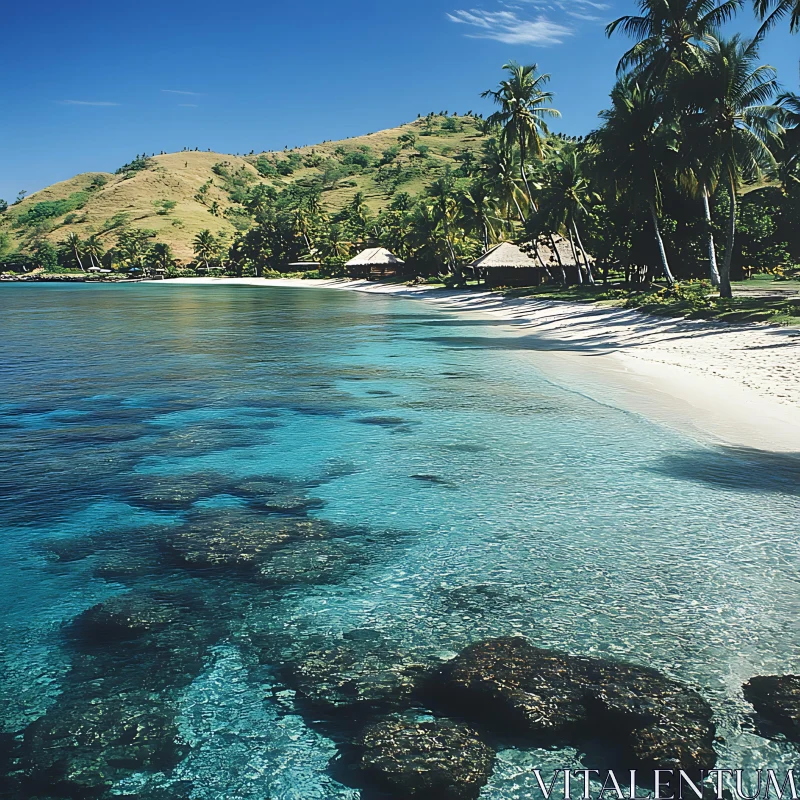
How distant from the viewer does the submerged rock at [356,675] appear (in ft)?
18.0

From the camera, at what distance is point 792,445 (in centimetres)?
1196

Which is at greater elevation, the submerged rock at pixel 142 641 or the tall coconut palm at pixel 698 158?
the tall coconut palm at pixel 698 158

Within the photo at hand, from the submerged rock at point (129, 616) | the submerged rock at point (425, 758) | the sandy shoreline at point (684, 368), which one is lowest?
the submerged rock at point (425, 758)

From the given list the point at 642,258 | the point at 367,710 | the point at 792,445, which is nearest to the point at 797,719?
the point at 367,710

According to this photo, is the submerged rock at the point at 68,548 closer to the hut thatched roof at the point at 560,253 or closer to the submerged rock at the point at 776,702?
the submerged rock at the point at 776,702

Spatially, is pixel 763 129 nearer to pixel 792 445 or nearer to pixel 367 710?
pixel 792 445

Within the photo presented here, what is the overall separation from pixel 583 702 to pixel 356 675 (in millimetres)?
1759

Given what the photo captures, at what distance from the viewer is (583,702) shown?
5.21 m

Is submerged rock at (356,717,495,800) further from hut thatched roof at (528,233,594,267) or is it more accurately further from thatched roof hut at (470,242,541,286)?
thatched roof hut at (470,242,541,286)

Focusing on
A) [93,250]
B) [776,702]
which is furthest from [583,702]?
[93,250]


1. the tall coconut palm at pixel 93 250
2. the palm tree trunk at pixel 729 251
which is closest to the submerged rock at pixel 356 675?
the palm tree trunk at pixel 729 251

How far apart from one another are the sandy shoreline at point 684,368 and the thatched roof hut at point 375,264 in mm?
44451

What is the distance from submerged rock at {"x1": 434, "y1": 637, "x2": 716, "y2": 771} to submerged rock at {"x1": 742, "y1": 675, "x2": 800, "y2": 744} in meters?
0.39

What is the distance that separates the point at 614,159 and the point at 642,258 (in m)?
8.14
